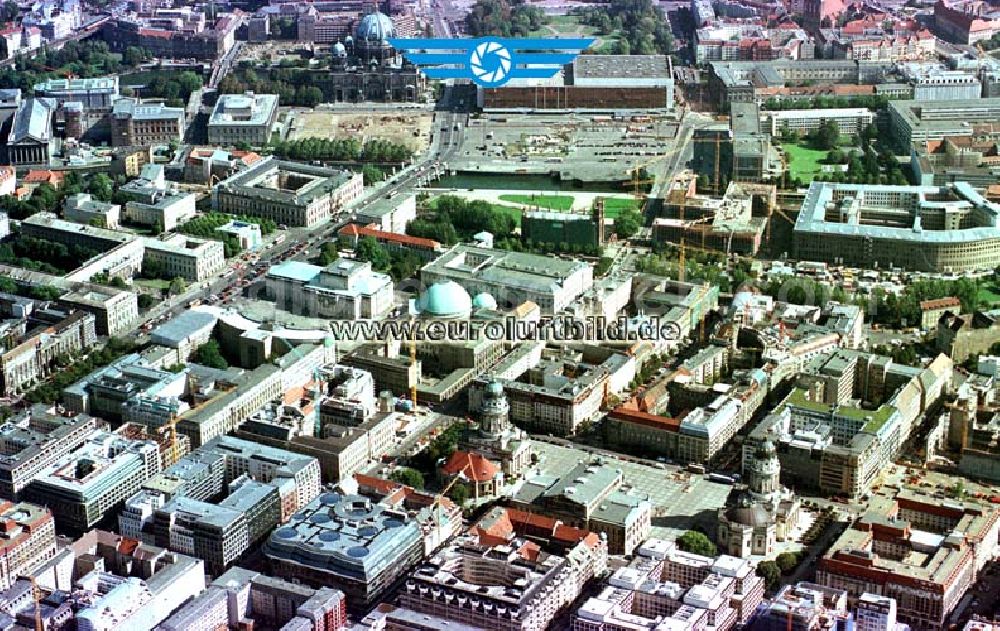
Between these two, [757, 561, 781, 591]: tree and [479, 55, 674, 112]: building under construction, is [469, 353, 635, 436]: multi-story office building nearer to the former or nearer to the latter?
[757, 561, 781, 591]: tree

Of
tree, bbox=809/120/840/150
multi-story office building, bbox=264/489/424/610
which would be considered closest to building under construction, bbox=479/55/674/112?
tree, bbox=809/120/840/150

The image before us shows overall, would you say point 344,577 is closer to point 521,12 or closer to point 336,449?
point 336,449

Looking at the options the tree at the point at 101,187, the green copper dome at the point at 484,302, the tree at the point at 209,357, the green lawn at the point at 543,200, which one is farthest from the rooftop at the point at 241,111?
the tree at the point at 209,357

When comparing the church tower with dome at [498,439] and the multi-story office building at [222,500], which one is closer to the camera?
the multi-story office building at [222,500]

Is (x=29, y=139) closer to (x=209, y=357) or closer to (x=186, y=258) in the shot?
(x=186, y=258)

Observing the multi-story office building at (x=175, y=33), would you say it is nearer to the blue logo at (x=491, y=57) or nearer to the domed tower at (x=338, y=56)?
the domed tower at (x=338, y=56)

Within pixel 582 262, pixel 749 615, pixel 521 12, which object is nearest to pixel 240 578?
pixel 749 615

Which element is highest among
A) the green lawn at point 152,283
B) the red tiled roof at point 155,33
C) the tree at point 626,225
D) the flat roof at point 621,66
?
the red tiled roof at point 155,33
